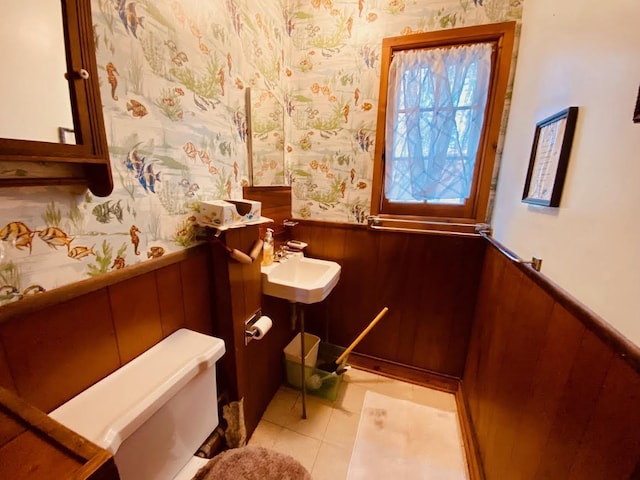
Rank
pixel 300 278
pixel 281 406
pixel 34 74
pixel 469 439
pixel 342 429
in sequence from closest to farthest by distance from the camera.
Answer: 1. pixel 34 74
2. pixel 469 439
3. pixel 342 429
4. pixel 281 406
5. pixel 300 278

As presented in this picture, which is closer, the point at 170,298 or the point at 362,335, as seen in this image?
the point at 170,298

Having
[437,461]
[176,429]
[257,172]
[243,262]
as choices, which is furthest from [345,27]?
[437,461]

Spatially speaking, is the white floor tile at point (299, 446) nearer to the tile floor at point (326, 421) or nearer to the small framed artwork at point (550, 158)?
the tile floor at point (326, 421)

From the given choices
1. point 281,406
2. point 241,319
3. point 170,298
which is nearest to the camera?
point 170,298

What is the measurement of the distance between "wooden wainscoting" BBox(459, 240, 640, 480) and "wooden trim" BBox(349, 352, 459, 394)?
16.5 inches

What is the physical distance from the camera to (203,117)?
3.49 feet

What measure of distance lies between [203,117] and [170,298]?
0.72m

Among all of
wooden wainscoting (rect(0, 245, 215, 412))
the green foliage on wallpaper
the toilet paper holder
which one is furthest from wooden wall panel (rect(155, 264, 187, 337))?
the toilet paper holder

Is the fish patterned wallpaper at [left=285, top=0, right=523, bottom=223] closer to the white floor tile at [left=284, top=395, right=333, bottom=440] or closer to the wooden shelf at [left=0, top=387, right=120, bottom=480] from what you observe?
the white floor tile at [left=284, top=395, right=333, bottom=440]

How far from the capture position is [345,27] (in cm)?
→ 157

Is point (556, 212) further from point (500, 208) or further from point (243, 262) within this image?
point (243, 262)

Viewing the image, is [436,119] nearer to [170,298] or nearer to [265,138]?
[265,138]

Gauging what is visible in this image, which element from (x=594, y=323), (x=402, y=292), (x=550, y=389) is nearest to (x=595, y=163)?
(x=594, y=323)

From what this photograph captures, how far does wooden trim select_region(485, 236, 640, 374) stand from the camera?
48cm
